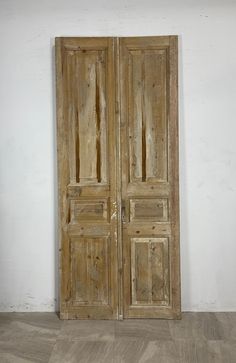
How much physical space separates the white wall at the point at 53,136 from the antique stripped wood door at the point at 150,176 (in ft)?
0.65

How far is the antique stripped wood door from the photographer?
405 cm

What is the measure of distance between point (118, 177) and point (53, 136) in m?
0.74

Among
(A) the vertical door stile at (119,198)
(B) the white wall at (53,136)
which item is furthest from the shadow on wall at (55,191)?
(A) the vertical door stile at (119,198)

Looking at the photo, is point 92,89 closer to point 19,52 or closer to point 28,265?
point 19,52

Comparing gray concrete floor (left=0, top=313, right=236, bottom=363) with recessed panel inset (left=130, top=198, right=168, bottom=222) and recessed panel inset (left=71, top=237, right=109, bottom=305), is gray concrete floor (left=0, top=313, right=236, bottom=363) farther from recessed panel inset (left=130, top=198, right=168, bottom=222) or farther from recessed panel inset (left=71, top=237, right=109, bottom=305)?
recessed panel inset (left=130, top=198, right=168, bottom=222)

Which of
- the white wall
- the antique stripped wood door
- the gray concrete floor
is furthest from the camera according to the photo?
the white wall

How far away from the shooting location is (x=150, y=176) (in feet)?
13.4

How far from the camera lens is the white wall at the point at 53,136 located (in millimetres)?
4172

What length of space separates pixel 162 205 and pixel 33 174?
4.07ft

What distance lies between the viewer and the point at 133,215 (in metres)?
4.12

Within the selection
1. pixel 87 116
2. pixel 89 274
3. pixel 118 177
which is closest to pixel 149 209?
pixel 118 177

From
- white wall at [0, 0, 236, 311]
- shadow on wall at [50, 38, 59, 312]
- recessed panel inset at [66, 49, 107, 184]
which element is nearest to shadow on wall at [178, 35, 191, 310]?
white wall at [0, 0, 236, 311]

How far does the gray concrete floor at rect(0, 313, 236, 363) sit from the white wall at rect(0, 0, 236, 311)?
0.88ft

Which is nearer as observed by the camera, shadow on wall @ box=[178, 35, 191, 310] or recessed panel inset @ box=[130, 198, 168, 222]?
recessed panel inset @ box=[130, 198, 168, 222]
